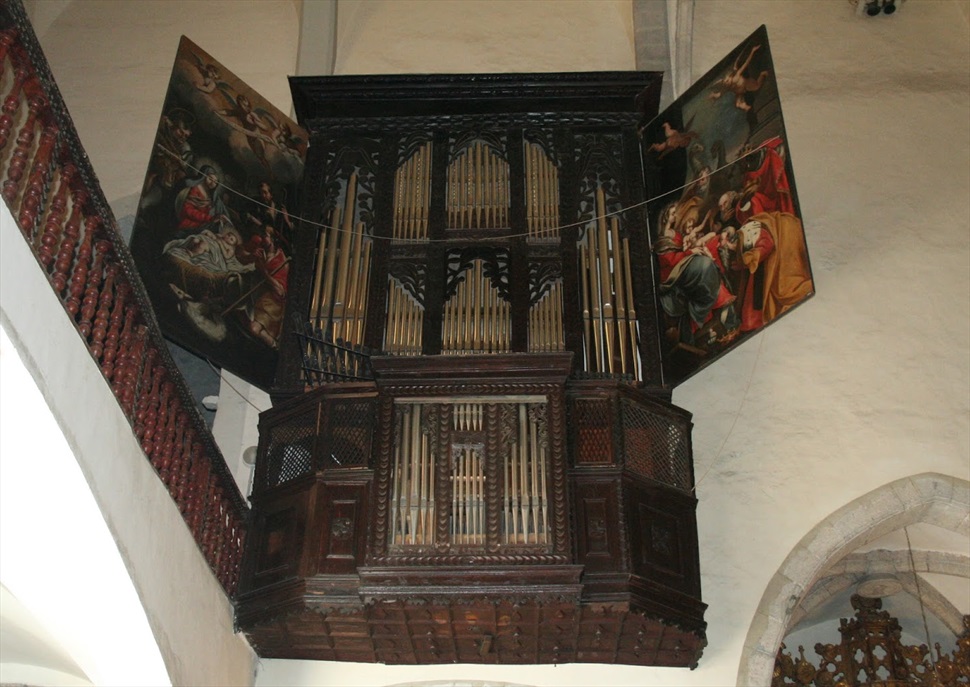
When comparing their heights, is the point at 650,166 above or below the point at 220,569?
above

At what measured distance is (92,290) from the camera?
5703mm

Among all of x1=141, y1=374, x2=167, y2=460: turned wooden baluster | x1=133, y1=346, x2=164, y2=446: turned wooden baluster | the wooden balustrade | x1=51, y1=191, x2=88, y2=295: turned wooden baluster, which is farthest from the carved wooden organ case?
x1=51, y1=191, x2=88, y2=295: turned wooden baluster

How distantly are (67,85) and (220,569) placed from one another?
6.66 meters

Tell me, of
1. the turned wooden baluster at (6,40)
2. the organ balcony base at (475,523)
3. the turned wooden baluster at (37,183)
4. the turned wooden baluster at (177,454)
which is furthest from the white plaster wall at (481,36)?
the turned wooden baluster at (6,40)

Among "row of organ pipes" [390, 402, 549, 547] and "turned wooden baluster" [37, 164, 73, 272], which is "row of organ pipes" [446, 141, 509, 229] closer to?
"row of organ pipes" [390, 402, 549, 547]

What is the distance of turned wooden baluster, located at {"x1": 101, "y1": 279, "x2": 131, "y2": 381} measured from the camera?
19.5 feet

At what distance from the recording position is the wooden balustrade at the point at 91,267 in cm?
511

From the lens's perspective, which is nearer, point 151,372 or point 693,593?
point 151,372

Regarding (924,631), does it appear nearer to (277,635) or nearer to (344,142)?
(277,635)

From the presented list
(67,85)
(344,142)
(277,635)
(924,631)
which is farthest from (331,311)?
(924,631)

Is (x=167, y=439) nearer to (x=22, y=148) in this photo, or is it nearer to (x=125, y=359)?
(x=125, y=359)

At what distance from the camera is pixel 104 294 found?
19.4 feet

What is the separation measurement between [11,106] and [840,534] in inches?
261

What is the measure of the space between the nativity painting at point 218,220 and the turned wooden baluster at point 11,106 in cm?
291
